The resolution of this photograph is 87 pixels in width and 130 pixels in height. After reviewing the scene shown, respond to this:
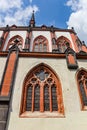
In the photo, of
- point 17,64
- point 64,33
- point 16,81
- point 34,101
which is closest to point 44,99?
point 34,101

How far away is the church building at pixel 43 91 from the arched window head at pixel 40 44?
651 centimetres

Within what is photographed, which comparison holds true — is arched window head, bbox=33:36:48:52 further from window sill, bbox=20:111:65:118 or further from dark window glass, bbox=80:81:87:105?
window sill, bbox=20:111:65:118

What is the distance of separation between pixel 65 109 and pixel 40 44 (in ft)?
40.8

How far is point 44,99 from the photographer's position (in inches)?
Result: 468

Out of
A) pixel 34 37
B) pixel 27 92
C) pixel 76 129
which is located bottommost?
pixel 76 129

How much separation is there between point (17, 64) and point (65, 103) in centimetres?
509

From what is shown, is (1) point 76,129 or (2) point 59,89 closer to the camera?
(1) point 76,129

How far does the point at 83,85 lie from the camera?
12836 mm

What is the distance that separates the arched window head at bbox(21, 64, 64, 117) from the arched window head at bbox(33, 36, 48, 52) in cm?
766

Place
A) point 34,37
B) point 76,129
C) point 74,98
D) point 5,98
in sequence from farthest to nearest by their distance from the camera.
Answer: point 34,37
point 74,98
point 5,98
point 76,129

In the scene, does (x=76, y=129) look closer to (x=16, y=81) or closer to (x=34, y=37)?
(x=16, y=81)

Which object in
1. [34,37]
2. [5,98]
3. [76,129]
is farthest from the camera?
[34,37]

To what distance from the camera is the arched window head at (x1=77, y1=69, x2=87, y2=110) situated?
11683mm

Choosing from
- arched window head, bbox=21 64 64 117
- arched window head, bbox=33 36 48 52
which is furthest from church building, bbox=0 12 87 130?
arched window head, bbox=33 36 48 52
